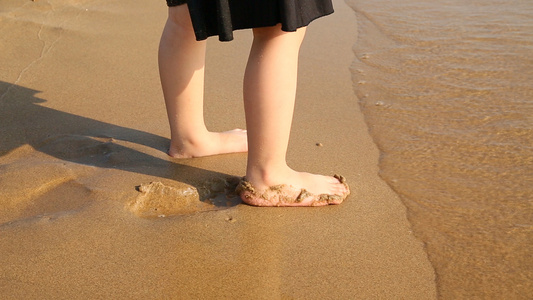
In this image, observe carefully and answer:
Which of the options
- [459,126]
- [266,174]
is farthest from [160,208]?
[459,126]

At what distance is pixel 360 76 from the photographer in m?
2.96

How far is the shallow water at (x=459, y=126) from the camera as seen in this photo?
1.63m

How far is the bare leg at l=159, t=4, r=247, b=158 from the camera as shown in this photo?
1909 millimetres

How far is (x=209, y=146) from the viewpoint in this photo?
6.93ft

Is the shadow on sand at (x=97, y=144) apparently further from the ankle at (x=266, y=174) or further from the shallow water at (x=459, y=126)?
the shallow water at (x=459, y=126)

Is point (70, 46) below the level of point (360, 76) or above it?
above

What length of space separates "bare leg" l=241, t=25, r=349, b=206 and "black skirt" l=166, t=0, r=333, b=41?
0.27 ft

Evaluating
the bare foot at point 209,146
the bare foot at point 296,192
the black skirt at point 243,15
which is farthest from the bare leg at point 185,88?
the bare foot at point 296,192

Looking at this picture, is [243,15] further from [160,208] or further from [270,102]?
[160,208]

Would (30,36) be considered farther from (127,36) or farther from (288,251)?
(288,251)

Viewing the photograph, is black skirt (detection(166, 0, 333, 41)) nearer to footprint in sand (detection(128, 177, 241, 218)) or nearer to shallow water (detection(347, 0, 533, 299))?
footprint in sand (detection(128, 177, 241, 218))

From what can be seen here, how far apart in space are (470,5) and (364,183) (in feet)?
7.73

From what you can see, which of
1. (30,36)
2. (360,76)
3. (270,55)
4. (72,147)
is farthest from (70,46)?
(270,55)

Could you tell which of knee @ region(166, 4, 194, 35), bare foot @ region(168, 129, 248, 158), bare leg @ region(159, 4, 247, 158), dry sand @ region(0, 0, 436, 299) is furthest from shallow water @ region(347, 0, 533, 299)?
knee @ region(166, 4, 194, 35)
